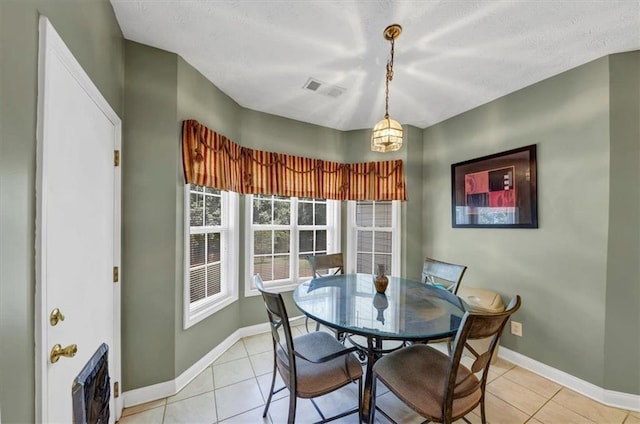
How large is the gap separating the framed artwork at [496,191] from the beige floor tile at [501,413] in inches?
61.3

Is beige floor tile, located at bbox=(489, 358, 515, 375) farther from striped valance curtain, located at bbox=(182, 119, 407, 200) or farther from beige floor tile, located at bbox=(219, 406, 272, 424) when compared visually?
beige floor tile, located at bbox=(219, 406, 272, 424)

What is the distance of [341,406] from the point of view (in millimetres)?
1903

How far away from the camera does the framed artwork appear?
8.07 ft

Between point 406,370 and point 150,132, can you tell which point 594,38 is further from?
point 150,132

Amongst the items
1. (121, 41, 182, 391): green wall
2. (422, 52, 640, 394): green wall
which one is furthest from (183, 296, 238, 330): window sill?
(422, 52, 640, 394): green wall

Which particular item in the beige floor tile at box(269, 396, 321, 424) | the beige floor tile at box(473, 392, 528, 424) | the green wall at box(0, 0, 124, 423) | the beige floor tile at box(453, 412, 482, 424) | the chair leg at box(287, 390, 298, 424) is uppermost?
the green wall at box(0, 0, 124, 423)

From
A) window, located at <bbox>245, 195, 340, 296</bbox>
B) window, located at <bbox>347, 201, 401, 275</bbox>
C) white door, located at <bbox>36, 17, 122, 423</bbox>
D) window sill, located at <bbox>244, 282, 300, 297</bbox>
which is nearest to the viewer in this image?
white door, located at <bbox>36, 17, 122, 423</bbox>

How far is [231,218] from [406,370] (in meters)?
2.19

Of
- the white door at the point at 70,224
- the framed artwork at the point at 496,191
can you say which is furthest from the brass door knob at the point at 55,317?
the framed artwork at the point at 496,191

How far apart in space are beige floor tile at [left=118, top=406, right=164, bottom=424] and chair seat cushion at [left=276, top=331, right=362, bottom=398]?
0.96 metres

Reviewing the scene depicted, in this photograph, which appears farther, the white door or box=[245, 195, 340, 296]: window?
box=[245, 195, 340, 296]: window

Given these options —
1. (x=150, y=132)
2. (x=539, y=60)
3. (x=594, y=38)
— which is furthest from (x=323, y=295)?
(x=594, y=38)

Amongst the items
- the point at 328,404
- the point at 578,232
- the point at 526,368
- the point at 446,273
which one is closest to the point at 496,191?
the point at 578,232

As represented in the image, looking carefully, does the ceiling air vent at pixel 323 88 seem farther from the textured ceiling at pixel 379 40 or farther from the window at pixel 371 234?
the window at pixel 371 234
